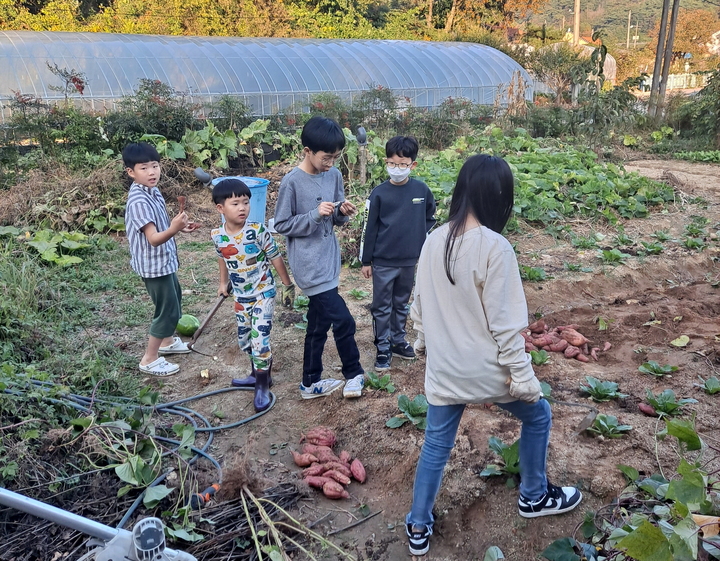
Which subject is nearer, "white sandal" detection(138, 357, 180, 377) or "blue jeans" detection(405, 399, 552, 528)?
"blue jeans" detection(405, 399, 552, 528)

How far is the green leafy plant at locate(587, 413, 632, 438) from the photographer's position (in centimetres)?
316

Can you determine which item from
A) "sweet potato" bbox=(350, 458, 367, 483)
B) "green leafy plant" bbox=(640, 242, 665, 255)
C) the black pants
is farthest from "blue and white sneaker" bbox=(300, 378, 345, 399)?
"green leafy plant" bbox=(640, 242, 665, 255)

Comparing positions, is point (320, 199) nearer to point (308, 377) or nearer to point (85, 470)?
point (308, 377)

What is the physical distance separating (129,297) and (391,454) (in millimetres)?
3724

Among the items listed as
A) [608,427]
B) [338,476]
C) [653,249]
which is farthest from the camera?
[653,249]

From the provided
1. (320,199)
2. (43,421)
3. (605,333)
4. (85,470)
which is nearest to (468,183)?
(320,199)

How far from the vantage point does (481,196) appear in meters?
2.22

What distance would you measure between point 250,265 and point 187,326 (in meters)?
1.65

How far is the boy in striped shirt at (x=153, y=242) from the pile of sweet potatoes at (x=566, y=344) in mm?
2574

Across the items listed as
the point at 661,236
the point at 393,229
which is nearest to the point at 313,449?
the point at 393,229

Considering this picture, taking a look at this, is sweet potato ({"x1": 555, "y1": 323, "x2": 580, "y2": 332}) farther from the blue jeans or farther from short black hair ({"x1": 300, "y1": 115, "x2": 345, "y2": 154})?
short black hair ({"x1": 300, "y1": 115, "x2": 345, "y2": 154})

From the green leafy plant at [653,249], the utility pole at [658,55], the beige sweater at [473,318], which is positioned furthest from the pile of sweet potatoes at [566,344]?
the utility pole at [658,55]

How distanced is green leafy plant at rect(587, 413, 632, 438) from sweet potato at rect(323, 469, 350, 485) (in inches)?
51.8

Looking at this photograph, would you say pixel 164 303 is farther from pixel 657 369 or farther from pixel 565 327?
pixel 657 369
